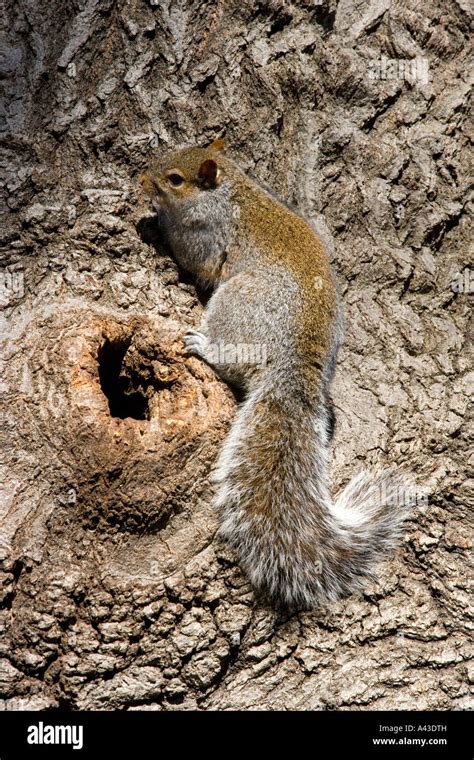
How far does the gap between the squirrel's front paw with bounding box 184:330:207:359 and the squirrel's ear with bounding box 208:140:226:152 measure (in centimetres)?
77

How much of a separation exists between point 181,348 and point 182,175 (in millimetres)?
814

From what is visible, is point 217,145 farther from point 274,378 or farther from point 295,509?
point 295,509

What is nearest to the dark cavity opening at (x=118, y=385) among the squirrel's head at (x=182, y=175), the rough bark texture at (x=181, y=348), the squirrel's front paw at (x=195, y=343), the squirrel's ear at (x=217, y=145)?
the rough bark texture at (x=181, y=348)

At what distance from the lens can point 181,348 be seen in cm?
233

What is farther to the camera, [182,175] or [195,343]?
[182,175]

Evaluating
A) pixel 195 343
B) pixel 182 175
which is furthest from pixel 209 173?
pixel 195 343

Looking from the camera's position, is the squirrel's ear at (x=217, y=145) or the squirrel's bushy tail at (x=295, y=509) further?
the squirrel's ear at (x=217, y=145)

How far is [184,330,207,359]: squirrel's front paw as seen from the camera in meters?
2.33

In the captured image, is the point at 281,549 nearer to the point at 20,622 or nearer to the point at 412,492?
the point at 412,492

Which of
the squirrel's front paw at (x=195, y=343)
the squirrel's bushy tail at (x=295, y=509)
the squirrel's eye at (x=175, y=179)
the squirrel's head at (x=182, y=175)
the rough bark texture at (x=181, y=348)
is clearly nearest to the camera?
the rough bark texture at (x=181, y=348)

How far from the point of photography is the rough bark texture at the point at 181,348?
6.57ft

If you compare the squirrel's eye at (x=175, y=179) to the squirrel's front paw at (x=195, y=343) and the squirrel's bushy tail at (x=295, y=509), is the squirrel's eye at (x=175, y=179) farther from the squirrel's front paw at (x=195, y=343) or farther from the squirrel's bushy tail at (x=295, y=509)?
the squirrel's bushy tail at (x=295, y=509)

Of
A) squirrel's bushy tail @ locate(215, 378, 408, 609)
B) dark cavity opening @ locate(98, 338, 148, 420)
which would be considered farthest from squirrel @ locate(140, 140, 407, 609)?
dark cavity opening @ locate(98, 338, 148, 420)

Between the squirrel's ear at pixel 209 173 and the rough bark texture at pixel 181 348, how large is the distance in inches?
4.0
